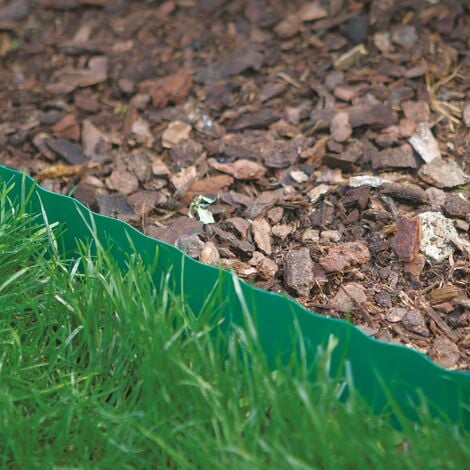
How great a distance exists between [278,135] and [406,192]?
624mm

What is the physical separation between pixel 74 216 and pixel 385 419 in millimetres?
1171

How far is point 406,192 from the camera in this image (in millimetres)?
2832

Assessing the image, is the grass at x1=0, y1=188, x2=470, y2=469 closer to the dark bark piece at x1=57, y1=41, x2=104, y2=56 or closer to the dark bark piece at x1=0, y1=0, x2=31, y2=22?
the dark bark piece at x1=57, y1=41, x2=104, y2=56

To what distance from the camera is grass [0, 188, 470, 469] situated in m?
1.86

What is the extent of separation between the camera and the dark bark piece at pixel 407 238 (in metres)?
2.63

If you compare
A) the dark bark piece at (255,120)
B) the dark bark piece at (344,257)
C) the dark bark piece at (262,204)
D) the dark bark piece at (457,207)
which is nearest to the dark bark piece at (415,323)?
the dark bark piece at (344,257)

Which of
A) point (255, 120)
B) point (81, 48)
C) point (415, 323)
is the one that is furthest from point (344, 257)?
point (81, 48)

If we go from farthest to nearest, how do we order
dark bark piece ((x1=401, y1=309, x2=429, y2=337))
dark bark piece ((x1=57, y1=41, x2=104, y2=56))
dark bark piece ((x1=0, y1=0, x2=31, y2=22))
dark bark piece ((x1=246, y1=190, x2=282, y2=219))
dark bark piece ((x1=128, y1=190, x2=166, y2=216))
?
dark bark piece ((x1=0, y1=0, x2=31, y2=22))
dark bark piece ((x1=57, y1=41, x2=104, y2=56))
dark bark piece ((x1=128, y1=190, x2=166, y2=216))
dark bark piece ((x1=246, y1=190, x2=282, y2=219))
dark bark piece ((x1=401, y1=309, x2=429, y2=337))

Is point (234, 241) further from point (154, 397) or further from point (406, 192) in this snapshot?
point (154, 397)

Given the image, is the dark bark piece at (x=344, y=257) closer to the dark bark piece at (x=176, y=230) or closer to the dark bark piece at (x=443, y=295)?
the dark bark piece at (x=443, y=295)

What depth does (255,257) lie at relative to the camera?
8.87 feet

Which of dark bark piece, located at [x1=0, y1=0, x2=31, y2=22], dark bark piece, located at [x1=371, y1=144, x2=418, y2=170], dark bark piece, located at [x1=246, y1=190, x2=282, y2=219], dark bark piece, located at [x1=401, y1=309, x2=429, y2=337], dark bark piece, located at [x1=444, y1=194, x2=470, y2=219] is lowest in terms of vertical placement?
dark bark piece, located at [x1=401, y1=309, x2=429, y2=337]

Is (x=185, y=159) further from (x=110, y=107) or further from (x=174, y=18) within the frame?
(x=174, y=18)

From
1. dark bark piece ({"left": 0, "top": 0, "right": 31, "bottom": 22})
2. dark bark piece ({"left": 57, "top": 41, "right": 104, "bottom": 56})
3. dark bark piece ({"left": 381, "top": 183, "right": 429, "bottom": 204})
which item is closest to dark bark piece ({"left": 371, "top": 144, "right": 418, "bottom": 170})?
dark bark piece ({"left": 381, "top": 183, "right": 429, "bottom": 204})
